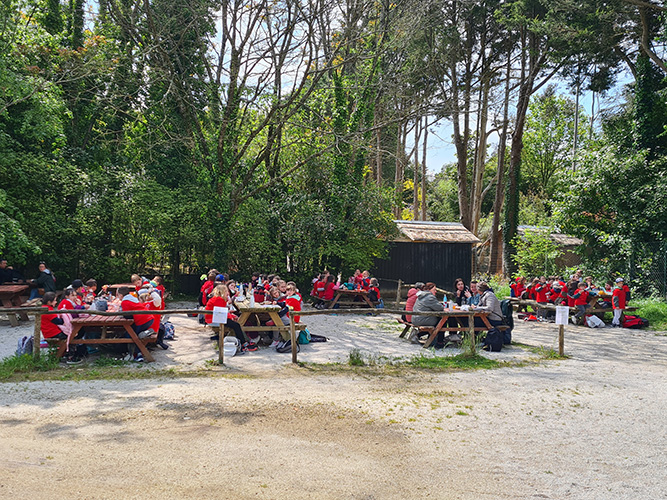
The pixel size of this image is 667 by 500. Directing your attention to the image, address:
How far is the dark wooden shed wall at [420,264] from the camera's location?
22562 millimetres

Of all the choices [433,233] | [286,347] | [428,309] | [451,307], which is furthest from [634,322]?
[286,347]

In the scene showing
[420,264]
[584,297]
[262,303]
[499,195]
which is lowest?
[262,303]

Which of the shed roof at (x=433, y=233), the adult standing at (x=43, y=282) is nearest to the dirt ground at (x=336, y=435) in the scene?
the adult standing at (x=43, y=282)

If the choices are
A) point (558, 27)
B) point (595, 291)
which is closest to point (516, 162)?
point (558, 27)

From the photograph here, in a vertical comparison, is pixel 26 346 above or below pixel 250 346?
A: above

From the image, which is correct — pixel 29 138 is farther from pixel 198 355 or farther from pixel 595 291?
pixel 595 291

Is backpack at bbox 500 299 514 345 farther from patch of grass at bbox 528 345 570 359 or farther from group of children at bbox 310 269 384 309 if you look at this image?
group of children at bbox 310 269 384 309

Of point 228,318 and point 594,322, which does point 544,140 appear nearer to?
point 594,322

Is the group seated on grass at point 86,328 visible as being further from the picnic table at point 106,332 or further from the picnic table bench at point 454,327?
the picnic table bench at point 454,327

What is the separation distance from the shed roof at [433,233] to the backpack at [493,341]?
445 inches

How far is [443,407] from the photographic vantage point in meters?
7.03

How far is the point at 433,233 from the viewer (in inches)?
902

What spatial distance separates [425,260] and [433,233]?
124 cm

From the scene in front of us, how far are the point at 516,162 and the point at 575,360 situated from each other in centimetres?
2071
